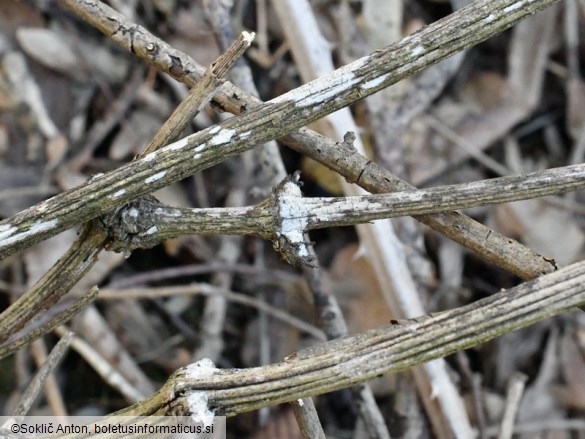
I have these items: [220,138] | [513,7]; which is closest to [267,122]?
[220,138]

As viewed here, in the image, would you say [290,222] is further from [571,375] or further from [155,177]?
[571,375]

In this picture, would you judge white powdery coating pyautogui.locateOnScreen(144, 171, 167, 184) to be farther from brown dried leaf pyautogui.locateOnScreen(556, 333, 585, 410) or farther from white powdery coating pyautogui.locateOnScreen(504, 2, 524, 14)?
brown dried leaf pyautogui.locateOnScreen(556, 333, 585, 410)

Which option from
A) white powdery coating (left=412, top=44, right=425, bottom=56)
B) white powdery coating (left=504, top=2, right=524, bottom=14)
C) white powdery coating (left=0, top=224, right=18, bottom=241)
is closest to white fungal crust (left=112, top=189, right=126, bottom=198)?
white powdery coating (left=0, top=224, right=18, bottom=241)

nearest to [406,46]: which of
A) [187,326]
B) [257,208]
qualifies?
[257,208]

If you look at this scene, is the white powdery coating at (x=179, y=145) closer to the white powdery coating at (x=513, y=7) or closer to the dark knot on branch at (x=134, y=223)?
the dark knot on branch at (x=134, y=223)

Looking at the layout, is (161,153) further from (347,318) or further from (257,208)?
(347,318)

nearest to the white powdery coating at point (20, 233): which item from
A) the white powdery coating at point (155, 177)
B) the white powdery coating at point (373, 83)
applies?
the white powdery coating at point (155, 177)

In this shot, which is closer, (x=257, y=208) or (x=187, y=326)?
(x=257, y=208)
